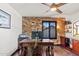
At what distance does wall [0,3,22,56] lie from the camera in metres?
2.09

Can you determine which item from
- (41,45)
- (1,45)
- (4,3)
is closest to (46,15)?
(41,45)

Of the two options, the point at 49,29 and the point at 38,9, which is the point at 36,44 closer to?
the point at 49,29

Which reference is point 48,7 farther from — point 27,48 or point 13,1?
point 27,48

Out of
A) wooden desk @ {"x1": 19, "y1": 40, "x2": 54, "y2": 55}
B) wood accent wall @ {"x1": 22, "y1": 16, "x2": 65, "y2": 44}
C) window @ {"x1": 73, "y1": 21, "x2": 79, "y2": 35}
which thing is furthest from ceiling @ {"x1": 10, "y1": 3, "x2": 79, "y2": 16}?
wooden desk @ {"x1": 19, "y1": 40, "x2": 54, "y2": 55}

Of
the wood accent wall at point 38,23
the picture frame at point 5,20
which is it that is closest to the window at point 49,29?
the wood accent wall at point 38,23

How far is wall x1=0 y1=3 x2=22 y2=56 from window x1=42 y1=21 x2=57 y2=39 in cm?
38

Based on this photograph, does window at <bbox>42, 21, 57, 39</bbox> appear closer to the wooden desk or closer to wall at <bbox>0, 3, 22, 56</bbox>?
the wooden desk

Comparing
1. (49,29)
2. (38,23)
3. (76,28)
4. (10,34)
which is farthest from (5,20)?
(76,28)

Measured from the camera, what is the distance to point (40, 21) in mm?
2184

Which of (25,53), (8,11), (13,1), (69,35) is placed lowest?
(25,53)

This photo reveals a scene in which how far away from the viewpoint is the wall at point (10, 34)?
2.09m

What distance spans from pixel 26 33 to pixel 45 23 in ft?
1.11

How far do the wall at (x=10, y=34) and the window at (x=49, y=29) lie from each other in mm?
381

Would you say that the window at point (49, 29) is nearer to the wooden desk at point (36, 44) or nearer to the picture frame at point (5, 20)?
the wooden desk at point (36, 44)
